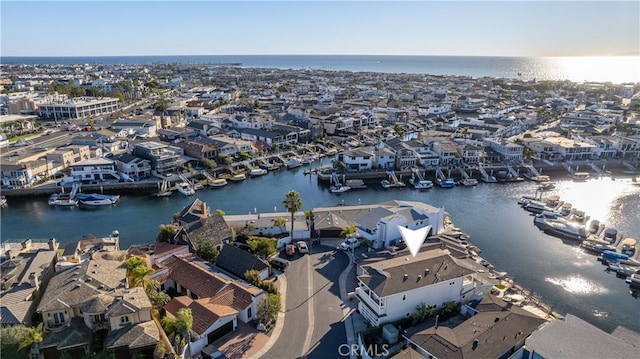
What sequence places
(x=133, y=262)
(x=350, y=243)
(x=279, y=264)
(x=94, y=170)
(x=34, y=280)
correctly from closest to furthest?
(x=34, y=280), (x=133, y=262), (x=279, y=264), (x=350, y=243), (x=94, y=170)

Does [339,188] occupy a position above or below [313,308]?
below

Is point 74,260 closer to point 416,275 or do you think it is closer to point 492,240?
point 416,275

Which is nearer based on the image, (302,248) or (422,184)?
(302,248)

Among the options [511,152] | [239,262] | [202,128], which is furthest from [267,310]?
[202,128]

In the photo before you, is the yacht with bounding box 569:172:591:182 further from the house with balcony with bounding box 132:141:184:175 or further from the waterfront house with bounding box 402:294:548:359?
the house with balcony with bounding box 132:141:184:175

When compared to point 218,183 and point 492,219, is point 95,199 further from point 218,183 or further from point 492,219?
point 492,219

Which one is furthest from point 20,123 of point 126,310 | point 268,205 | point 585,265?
point 585,265
